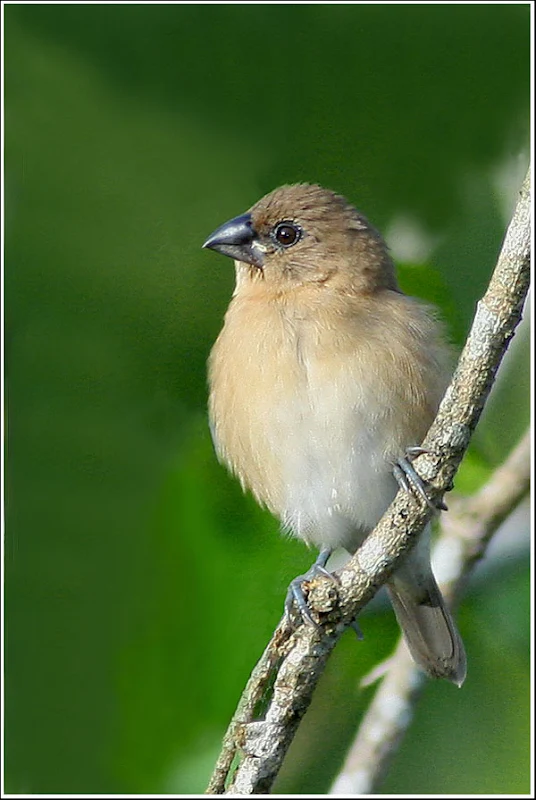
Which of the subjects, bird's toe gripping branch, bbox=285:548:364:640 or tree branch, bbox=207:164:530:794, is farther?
bird's toe gripping branch, bbox=285:548:364:640

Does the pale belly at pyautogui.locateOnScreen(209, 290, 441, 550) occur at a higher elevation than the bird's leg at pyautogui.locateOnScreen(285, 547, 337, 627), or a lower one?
higher

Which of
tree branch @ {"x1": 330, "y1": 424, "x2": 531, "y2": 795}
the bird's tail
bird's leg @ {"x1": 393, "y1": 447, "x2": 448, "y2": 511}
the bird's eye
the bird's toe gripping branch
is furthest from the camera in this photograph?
the bird's eye

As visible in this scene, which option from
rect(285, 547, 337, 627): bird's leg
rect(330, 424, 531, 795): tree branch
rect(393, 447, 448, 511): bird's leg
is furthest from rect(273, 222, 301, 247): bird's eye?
rect(393, 447, 448, 511): bird's leg

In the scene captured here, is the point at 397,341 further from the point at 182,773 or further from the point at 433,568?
the point at 182,773

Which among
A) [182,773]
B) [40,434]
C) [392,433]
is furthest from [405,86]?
[182,773]

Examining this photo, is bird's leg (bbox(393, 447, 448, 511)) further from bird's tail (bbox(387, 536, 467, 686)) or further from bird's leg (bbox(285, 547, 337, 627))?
bird's tail (bbox(387, 536, 467, 686))

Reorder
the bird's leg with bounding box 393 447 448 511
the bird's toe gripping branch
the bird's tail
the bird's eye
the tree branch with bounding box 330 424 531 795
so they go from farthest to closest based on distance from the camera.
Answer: the bird's eye
the bird's tail
the tree branch with bounding box 330 424 531 795
the bird's toe gripping branch
the bird's leg with bounding box 393 447 448 511

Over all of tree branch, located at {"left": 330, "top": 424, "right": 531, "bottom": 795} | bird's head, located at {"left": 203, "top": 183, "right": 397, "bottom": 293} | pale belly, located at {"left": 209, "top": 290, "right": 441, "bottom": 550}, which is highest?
bird's head, located at {"left": 203, "top": 183, "right": 397, "bottom": 293}

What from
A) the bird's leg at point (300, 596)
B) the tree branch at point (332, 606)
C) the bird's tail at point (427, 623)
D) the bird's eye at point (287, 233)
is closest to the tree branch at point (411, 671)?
the bird's tail at point (427, 623)
